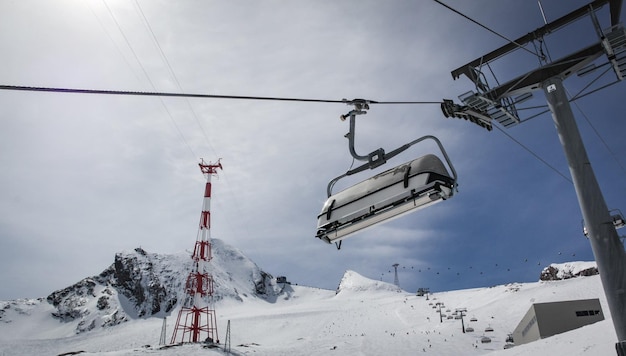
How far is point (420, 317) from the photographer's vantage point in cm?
7644

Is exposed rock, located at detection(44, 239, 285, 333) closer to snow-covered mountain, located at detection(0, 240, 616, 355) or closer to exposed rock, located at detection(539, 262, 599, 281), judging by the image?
snow-covered mountain, located at detection(0, 240, 616, 355)

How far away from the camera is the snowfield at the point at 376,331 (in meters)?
39.6

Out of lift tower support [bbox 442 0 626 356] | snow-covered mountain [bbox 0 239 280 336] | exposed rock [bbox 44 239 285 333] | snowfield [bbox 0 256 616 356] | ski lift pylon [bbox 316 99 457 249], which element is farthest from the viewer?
exposed rock [bbox 44 239 285 333]

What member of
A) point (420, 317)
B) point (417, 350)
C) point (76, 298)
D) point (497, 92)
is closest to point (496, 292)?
point (420, 317)

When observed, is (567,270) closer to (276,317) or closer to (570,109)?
(276,317)

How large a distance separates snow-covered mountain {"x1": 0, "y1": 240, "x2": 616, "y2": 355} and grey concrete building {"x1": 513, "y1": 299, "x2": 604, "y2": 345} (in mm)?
5587

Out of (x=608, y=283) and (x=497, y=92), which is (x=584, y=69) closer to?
(x=497, y=92)

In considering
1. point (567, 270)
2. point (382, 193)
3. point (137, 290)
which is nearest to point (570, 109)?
point (382, 193)

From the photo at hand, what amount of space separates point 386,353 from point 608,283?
4288 cm

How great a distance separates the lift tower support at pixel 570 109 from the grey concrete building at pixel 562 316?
1633 inches

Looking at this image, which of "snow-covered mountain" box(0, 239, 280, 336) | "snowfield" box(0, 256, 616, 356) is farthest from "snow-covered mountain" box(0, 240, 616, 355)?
"snow-covered mountain" box(0, 239, 280, 336)

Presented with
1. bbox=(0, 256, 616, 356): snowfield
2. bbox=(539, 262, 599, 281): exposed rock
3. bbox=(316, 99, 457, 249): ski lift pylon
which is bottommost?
bbox=(0, 256, 616, 356): snowfield

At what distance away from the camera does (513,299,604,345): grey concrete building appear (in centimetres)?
4247

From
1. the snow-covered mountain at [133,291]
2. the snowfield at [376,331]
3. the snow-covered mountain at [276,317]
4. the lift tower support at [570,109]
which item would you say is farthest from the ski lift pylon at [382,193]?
the snow-covered mountain at [133,291]
